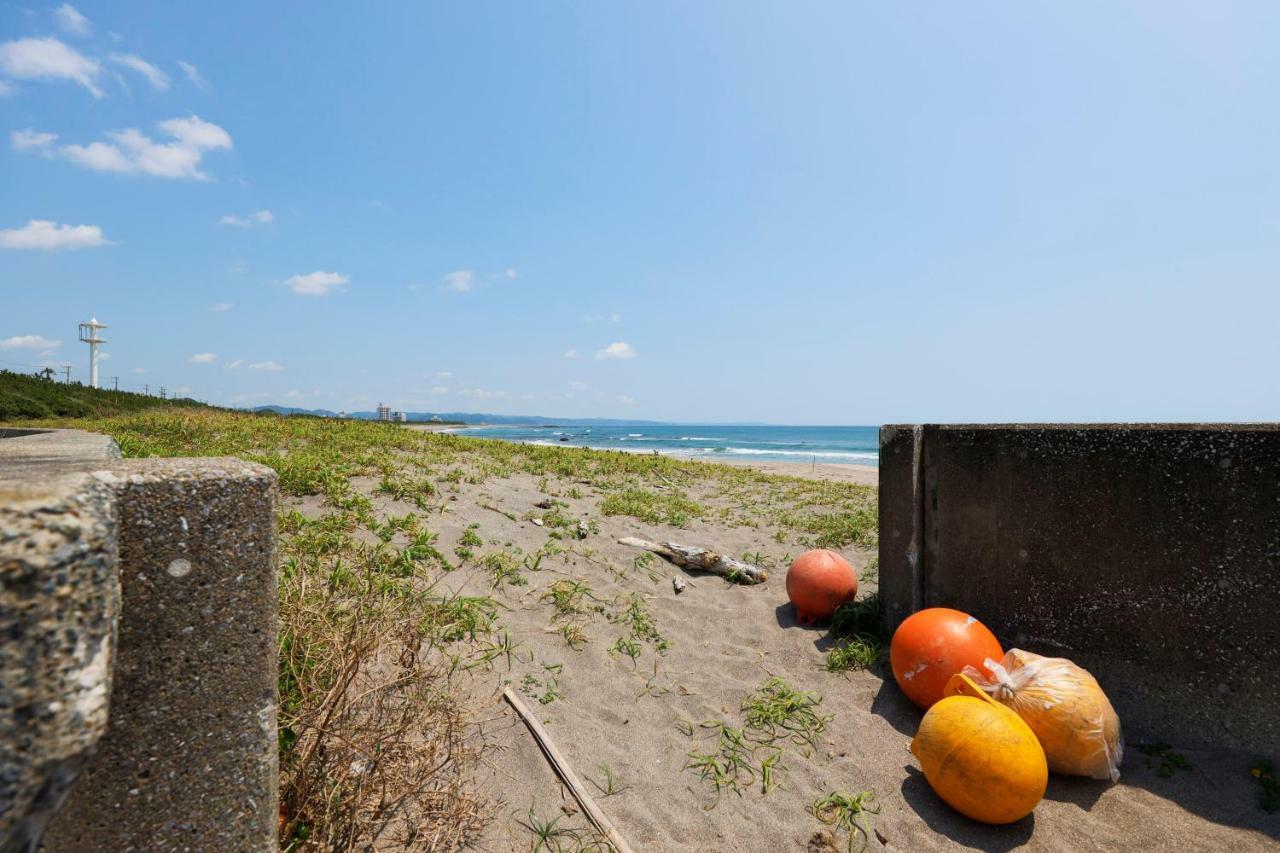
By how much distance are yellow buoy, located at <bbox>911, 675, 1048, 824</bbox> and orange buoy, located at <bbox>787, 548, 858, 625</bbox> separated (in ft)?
5.71

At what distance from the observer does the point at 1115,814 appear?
296 centimetres

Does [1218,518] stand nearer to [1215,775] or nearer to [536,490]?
[1215,775]

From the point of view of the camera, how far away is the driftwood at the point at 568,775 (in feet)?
8.93

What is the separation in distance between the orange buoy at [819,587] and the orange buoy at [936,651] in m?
1.06

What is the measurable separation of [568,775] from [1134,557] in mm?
Answer: 3371

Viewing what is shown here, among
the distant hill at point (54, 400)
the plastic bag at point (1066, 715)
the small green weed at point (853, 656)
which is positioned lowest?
the small green weed at point (853, 656)

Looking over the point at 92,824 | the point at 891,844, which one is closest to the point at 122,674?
the point at 92,824

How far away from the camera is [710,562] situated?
6.06 meters

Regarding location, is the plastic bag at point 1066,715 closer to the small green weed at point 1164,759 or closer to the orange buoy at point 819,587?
the small green weed at point 1164,759

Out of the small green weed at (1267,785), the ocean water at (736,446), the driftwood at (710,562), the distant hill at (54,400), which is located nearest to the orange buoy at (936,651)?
the small green weed at (1267,785)

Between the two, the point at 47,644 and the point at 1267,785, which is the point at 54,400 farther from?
the point at 1267,785

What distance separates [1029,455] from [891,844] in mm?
2455

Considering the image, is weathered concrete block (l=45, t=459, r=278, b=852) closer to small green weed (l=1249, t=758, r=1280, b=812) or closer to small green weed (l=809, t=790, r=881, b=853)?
small green weed (l=809, t=790, r=881, b=853)

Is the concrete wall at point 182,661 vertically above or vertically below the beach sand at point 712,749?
above
